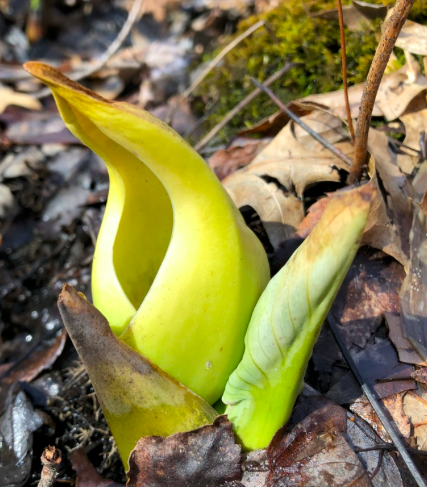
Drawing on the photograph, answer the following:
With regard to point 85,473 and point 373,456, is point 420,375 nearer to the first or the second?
point 373,456

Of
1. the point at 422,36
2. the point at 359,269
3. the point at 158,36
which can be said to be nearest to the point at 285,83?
the point at 422,36

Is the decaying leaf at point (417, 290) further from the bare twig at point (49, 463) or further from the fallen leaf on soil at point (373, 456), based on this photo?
the bare twig at point (49, 463)

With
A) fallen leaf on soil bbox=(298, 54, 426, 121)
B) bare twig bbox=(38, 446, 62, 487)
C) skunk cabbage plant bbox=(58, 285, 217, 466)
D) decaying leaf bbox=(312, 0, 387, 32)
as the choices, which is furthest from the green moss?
bare twig bbox=(38, 446, 62, 487)

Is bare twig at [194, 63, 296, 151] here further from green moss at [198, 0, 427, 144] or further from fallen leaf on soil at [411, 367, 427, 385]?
fallen leaf on soil at [411, 367, 427, 385]

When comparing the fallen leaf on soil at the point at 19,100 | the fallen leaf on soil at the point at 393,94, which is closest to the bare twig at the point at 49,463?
the fallen leaf on soil at the point at 393,94

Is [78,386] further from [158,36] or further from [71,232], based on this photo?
[158,36]

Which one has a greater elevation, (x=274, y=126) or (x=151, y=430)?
(x=274, y=126)

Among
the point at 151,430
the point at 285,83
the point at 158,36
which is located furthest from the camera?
the point at 158,36
